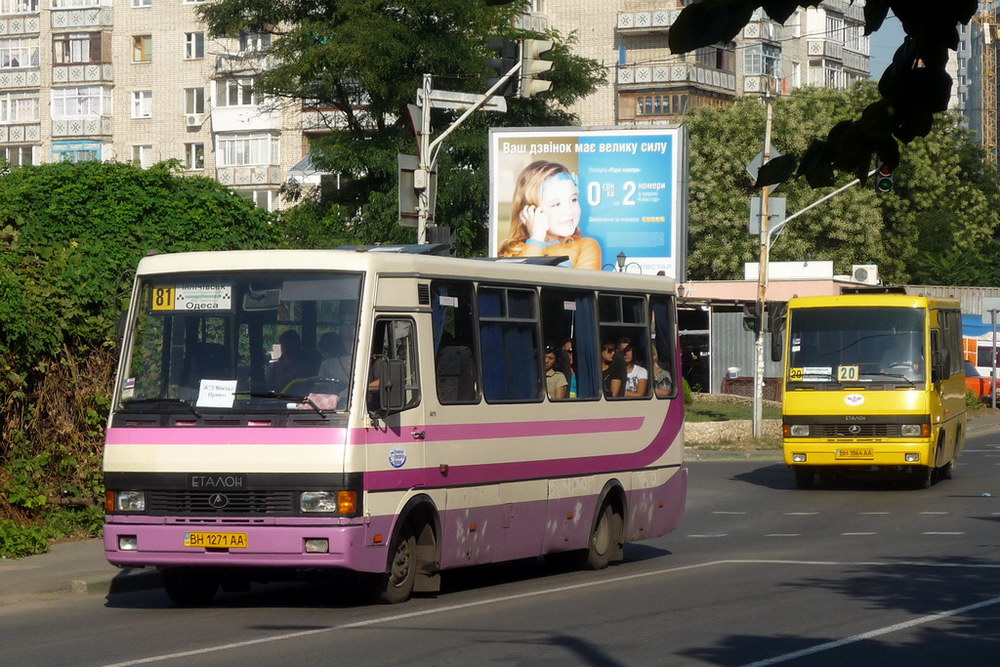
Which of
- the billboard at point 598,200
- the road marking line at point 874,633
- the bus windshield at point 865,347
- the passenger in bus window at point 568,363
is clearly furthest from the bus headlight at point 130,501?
the billboard at point 598,200

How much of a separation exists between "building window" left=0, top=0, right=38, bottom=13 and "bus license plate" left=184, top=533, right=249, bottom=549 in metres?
75.8

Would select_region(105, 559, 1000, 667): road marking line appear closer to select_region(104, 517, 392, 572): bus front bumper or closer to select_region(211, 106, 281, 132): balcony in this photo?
select_region(104, 517, 392, 572): bus front bumper

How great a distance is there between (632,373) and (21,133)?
72289mm

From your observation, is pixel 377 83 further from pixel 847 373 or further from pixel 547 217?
pixel 847 373

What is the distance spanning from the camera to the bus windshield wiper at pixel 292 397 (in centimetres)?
1209

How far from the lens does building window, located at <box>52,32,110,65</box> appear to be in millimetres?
82812

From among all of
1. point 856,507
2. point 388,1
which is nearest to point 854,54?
point 388,1

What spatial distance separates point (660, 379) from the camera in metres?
17.0

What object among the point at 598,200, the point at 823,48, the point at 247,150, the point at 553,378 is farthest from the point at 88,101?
the point at 553,378

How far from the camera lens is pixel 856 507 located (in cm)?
2377

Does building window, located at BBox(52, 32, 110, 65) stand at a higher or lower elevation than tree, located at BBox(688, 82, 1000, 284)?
higher

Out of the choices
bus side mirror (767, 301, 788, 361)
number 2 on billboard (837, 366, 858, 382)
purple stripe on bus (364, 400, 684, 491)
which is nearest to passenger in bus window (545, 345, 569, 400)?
purple stripe on bus (364, 400, 684, 491)

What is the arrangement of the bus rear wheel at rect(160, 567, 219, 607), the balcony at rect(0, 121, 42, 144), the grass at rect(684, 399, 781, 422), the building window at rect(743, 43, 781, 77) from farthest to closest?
the building window at rect(743, 43, 781, 77), the balcony at rect(0, 121, 42, 144), the grass at rect(684, 399, 781, 422), the bus rear wheel at rect(160, 567, 219, 607)

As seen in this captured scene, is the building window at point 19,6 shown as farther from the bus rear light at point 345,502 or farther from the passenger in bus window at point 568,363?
the bus rear light at point 345,502
